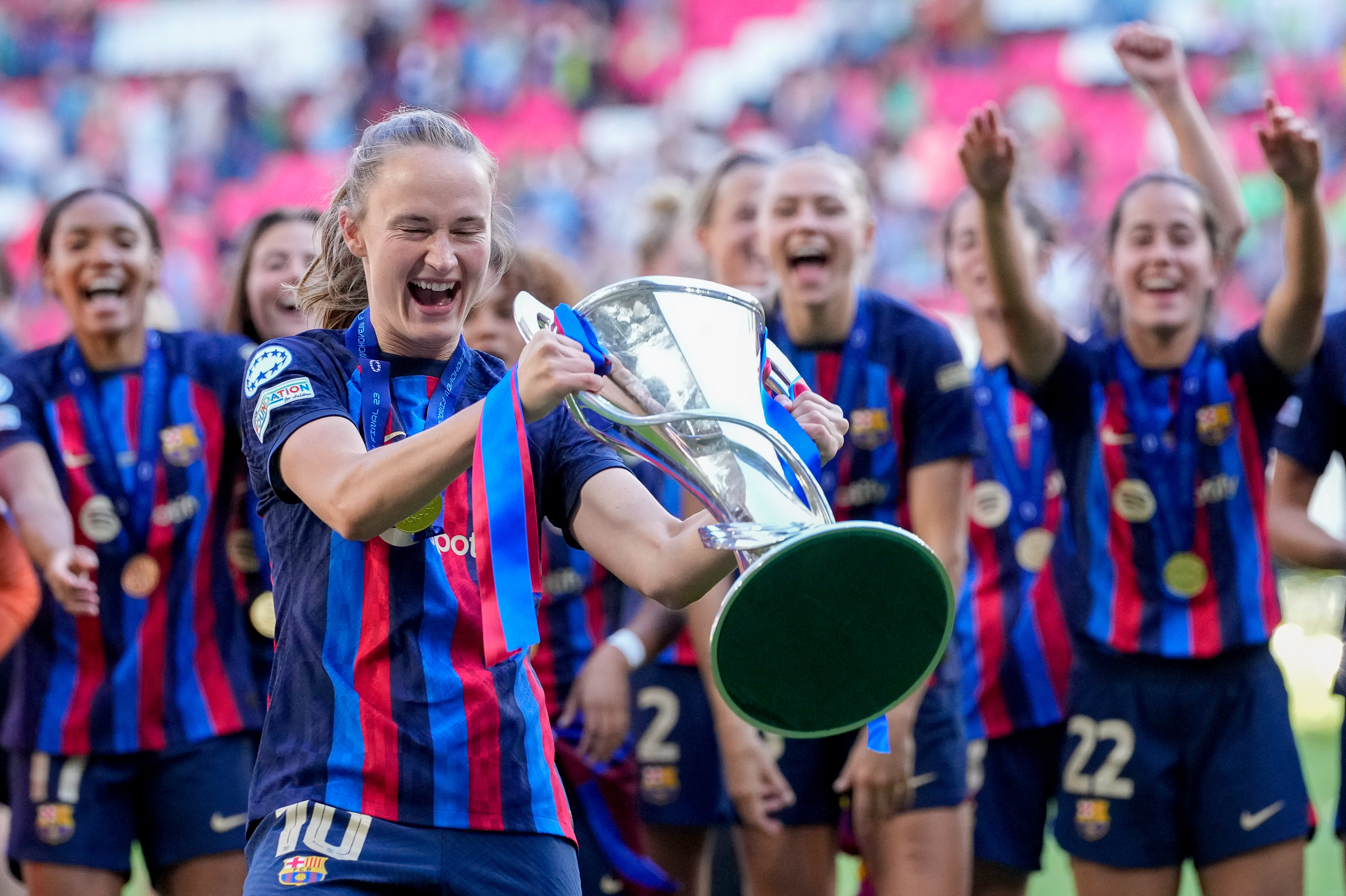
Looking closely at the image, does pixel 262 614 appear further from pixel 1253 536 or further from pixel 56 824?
pixel 1253 536

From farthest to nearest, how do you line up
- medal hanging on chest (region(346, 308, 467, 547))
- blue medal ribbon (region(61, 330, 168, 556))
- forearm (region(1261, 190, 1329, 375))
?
blue medal ribbon (region(61, 330, 168, 556)), forearm (region(1261, 190, 1329, 375)), medal hanging on chest (region(346, 308, 467, 547))

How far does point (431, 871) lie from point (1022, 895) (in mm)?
2539

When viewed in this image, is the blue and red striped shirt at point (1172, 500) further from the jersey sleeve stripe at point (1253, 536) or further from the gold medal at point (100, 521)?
the gold medal at point (100, 521)

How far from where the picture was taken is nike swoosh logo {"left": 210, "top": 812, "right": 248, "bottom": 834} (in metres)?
3.87

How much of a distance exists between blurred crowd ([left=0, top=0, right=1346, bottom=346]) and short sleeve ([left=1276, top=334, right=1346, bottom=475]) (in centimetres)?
968

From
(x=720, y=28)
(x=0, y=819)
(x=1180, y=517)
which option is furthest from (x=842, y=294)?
(x=720, y=28)

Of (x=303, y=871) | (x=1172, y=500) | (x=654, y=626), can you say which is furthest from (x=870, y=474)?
(x=303, y=871)

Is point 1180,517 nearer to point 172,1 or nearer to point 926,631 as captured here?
point 926,631

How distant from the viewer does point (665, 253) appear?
6016 mm

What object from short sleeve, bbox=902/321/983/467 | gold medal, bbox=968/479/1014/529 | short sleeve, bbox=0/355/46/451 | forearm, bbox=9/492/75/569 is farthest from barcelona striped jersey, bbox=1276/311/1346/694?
short sleeve, bbox=0/355/46/451

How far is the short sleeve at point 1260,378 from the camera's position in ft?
13.2

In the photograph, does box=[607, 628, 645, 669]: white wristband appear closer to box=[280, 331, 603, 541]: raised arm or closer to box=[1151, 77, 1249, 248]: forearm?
box=[280, 331, 603, 541]: raised arm

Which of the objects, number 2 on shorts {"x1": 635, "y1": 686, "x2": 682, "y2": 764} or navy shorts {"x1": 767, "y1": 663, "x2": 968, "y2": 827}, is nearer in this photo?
navy shorts {"x1": 767, "y1": 663, "x2": 968, "y2": 827}

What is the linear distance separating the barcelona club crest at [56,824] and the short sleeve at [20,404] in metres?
0.88
